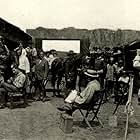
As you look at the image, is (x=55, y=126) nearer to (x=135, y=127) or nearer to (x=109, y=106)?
(x=135, y=127)

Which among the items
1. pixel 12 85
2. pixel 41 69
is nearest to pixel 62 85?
pixel 41 69

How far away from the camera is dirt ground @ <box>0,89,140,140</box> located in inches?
311

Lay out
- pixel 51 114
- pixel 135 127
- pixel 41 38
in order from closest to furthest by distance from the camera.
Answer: pixel 135 127, pixel 51 114, pixel 41 38

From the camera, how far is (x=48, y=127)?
8.79m

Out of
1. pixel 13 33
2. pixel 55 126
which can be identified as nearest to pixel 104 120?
pixel 55 126

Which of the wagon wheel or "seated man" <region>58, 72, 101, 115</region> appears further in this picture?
the wagon wheel

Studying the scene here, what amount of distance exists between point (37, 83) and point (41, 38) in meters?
15.4

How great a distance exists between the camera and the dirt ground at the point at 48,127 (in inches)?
311

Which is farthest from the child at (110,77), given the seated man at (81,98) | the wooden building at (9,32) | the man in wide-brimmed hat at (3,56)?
the seated man at (81,98)

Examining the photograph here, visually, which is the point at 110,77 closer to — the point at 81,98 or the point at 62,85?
the point at 62,85

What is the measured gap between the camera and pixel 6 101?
485 inches

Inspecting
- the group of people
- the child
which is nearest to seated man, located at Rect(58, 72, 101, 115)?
the group of people

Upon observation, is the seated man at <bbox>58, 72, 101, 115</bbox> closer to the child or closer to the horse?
the child

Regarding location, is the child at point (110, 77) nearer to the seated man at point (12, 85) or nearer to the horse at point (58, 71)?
the horse at point (58, 71)
